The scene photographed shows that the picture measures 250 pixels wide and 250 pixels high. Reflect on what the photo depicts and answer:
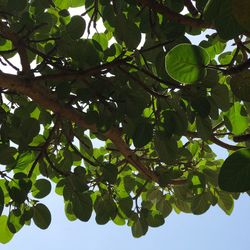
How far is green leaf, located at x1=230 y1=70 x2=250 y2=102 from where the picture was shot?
94 cm

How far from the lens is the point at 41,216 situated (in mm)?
1860

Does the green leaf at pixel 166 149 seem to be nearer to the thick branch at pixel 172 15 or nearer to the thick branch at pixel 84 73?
the thick branch at pixel 84 73

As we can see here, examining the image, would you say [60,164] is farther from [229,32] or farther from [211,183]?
[229,32]

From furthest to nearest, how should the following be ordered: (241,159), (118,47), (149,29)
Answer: (118,47) → (149,29) → (241,159)

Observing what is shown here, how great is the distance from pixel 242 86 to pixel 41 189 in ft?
3.74

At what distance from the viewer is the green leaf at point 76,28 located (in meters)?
1.67

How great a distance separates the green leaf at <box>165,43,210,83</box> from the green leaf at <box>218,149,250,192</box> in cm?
24

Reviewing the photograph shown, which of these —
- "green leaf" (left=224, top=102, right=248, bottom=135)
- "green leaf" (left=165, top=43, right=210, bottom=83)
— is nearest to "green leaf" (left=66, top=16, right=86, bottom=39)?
"green leaf" (left=224, top=102, right=248, bottom=135)

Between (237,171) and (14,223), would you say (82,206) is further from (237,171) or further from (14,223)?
(237,171)

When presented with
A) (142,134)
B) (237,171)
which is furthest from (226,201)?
(237,171)

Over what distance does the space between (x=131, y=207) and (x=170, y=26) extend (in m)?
0.92

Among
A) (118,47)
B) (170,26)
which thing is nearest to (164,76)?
(170,26)

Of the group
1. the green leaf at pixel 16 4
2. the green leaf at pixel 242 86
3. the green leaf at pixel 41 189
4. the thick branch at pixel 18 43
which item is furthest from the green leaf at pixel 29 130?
the green leaf at pixel 242 86

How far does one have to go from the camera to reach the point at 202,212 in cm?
206
